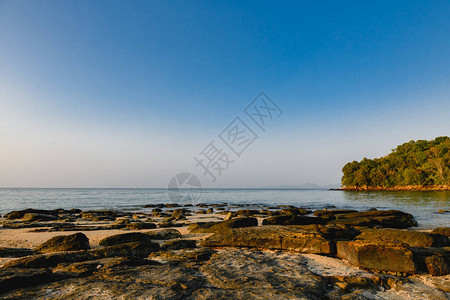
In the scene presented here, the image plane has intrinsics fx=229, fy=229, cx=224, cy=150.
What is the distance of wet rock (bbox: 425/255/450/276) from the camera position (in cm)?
503

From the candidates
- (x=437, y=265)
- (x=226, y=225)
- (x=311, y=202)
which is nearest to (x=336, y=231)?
(x=437, y=265)

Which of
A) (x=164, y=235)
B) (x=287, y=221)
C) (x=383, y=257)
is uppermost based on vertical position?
(x=383, y=257)

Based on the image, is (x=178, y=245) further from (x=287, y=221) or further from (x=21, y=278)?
(x=287, y=221)

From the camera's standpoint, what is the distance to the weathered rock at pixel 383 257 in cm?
503

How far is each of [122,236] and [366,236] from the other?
8.88m

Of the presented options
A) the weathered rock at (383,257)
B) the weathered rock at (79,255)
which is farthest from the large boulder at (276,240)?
the weathered rock at (79,255)

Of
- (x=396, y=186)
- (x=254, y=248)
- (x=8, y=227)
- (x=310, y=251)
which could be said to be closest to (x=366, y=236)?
(x=310, y=251)

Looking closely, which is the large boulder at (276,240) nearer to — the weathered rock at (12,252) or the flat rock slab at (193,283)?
the flat rock slab at (193,283)

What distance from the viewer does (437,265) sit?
5.08m

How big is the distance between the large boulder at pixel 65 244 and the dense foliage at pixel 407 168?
3515 inches

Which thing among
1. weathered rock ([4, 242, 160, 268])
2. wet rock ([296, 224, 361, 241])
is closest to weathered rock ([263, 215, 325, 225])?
wet rock ([296, 224, 361, 241])

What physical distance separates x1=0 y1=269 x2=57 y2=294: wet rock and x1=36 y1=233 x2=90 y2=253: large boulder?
3.35 m

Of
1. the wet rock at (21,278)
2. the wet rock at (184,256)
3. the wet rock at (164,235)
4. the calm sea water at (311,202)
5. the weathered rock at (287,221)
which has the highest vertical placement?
the wet rock at (21,278)

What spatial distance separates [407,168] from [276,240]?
99923 millimetres
